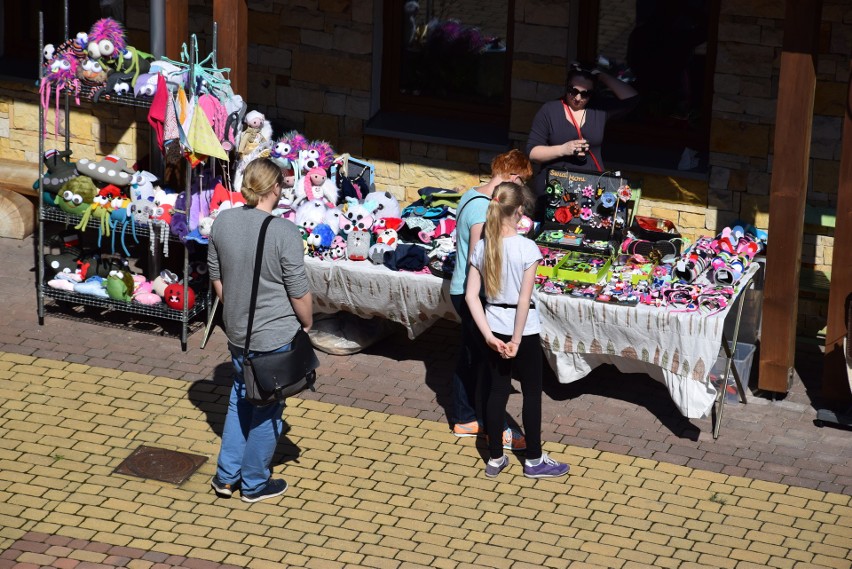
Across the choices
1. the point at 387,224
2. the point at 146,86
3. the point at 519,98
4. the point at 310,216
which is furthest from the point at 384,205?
the point at 146,86

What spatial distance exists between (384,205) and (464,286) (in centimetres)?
175

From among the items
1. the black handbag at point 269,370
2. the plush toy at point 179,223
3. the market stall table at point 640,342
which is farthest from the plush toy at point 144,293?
the market stall table at point 640,342

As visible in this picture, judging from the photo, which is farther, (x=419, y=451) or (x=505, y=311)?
(x=419, y=451)

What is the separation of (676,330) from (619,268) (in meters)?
0.80

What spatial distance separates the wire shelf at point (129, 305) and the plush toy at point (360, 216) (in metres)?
1.32

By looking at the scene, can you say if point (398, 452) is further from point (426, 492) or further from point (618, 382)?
point (618, 382)

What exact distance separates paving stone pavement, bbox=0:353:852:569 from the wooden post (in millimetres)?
1313

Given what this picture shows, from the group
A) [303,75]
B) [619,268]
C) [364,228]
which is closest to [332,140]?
[303,75]

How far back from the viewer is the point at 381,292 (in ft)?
29.9

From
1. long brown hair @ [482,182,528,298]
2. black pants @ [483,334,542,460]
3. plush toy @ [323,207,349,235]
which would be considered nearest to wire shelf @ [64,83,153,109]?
plush toy @ [323,207,349,235]

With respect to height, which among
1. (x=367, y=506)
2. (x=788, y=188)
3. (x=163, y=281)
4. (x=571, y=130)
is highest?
(x=571, y=130)

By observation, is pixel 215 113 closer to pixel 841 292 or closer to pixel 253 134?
pixel 253 134

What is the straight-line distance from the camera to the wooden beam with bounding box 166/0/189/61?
31.6ft

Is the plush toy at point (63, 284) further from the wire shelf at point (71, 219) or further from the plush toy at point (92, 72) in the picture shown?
the plush toy at point (92, 72)
